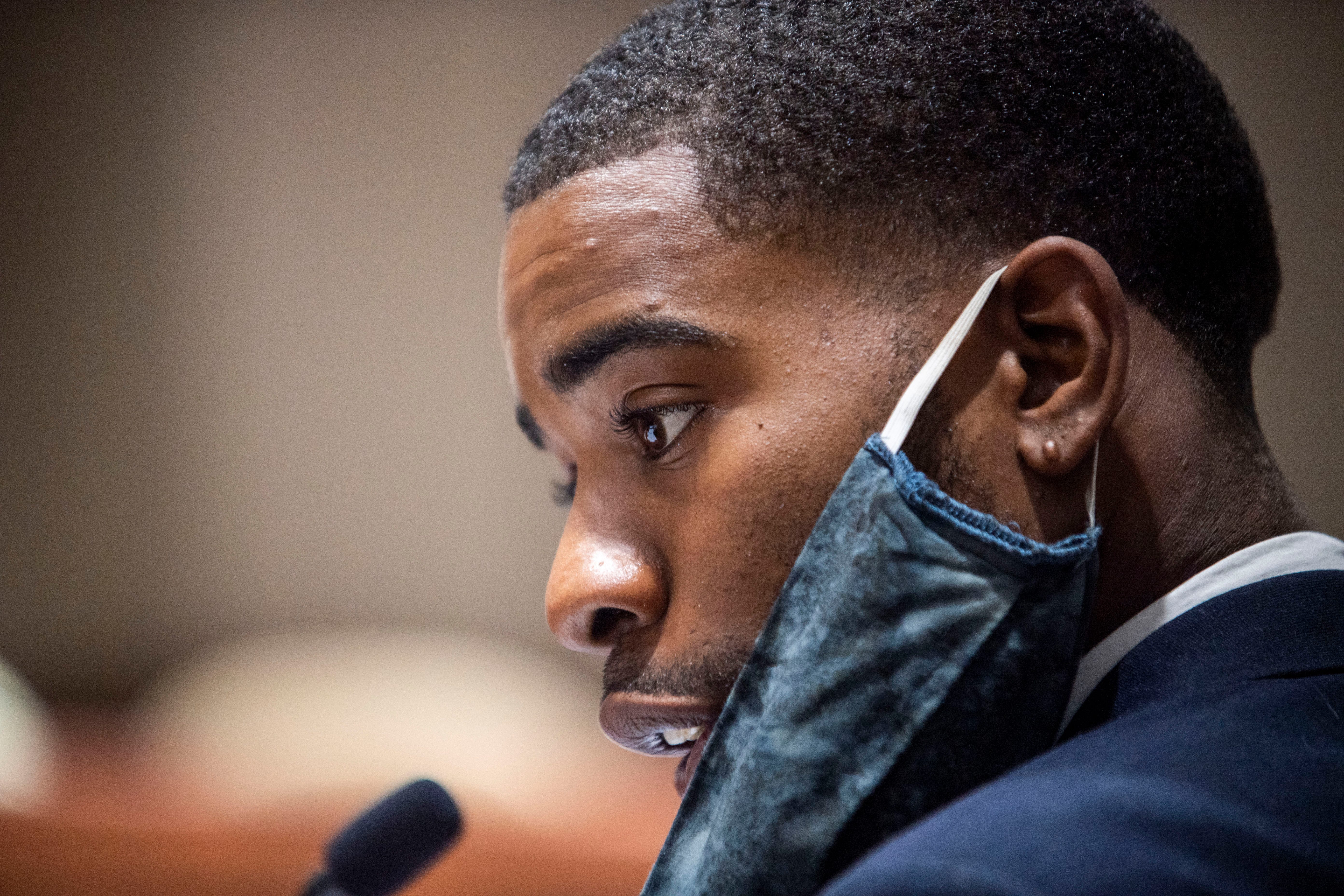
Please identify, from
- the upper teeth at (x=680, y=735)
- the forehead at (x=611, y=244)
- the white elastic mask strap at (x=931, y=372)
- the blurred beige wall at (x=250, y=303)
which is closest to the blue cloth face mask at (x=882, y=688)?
the white elastic mask strap at (x=931, y=372)

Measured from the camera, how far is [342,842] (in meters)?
1.02

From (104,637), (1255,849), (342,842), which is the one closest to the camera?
(1255,849)

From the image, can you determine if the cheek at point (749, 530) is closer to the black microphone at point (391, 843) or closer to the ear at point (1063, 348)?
the ear at point (1063, 348)

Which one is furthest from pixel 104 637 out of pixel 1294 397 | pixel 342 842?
pixel 1294 397

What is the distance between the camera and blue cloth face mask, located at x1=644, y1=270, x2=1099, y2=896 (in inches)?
28.9

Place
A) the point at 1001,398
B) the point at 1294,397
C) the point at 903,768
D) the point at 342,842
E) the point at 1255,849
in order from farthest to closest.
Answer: the point at 1294,397
the point at 342,842
the point at 1001,398
the point at 903,768
the point at 1255,849

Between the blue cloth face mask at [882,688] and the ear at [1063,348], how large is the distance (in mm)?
104

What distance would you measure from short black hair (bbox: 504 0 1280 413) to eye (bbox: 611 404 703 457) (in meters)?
0.17

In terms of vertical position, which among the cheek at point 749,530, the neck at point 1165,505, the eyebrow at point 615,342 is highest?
the eyebrow at point 615,342

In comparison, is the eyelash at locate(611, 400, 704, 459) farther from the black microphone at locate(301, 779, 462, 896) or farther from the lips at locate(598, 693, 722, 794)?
the black microphone at locate(301, 779, 462, 896)

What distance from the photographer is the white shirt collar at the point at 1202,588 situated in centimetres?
89

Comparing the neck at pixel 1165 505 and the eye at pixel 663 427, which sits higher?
the eye at pixel 663 427

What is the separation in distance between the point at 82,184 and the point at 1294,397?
3.18 m

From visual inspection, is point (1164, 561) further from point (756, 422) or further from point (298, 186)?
A: point (298, 186)
